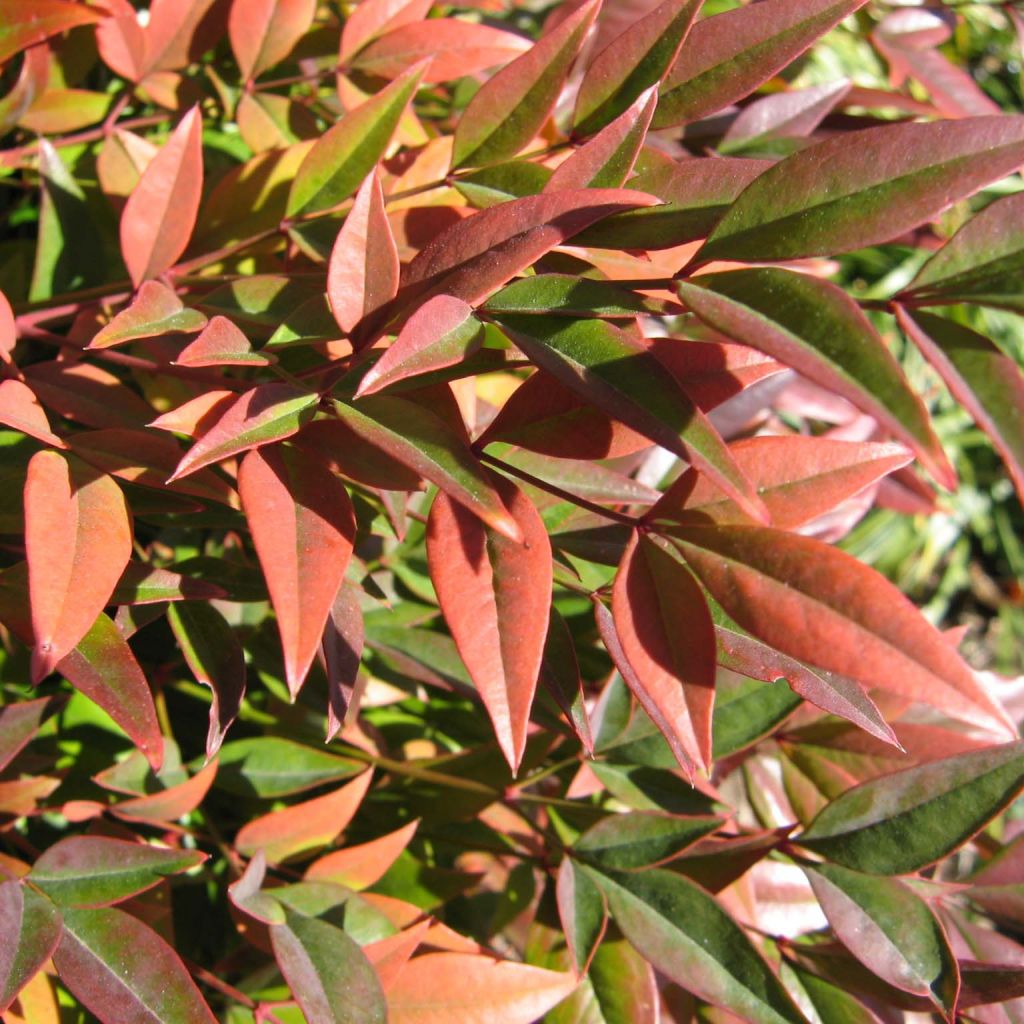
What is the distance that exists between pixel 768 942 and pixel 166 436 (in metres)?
0.57

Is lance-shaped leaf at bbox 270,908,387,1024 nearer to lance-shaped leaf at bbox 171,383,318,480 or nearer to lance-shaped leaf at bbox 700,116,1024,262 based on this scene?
lance-shaped leaf at bbox 171,383,318,480

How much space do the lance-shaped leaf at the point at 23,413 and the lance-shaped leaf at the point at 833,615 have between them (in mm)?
327

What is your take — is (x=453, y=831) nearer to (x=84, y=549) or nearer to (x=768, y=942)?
(x=768, y=942)

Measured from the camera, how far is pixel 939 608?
244 cm

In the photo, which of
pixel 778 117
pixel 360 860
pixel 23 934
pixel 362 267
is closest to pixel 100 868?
pixel 23 934

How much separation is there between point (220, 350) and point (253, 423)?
0.06m

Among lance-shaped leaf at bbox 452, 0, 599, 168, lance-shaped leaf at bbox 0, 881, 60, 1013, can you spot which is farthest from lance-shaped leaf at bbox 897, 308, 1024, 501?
lance-shaped leaf at bbox 0, 881, 60, 1013

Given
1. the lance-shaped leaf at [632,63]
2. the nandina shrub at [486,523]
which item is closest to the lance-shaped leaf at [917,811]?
the nandina shrub at [486,523]

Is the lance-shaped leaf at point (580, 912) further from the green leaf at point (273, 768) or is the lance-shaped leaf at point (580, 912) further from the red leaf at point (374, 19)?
the red leaf at point (374, 19)

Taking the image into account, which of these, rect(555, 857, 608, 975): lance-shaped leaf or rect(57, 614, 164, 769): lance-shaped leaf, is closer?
rect(57, 614, 164, 769): lance-shaped leaf

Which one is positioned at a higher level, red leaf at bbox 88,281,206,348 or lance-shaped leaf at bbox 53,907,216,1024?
red leaf at bbox 88,281,206,348

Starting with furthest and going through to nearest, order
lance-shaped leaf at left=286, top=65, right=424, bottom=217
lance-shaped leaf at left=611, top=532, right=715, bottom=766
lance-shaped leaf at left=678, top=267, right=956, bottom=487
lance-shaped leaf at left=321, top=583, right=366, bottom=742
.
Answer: lance-shaped leaf at left=286, top=65, right=424, bottom=217 < lance-shaped leaf at left=321, top=583, right=366, bottom=742 < lance-shaped leaf at left=611, top=532, right=715, bottom=766 < lance-shaped leaf at left=678, top=267, right=956, bottom=487

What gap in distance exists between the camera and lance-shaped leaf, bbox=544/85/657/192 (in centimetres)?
52

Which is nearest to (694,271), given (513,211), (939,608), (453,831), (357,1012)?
(513,211)
